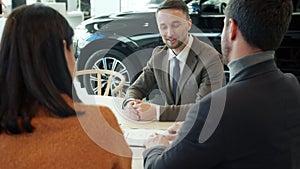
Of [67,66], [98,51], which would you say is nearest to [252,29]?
[67,66]

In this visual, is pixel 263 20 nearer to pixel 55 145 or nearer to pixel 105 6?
pixel 55 145

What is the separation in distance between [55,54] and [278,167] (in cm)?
69

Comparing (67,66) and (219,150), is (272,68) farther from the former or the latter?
(67,66)

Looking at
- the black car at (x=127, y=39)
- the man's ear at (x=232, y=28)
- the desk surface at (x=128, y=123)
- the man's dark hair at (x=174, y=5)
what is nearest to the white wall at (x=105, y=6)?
the black car at (x=127, y=39)

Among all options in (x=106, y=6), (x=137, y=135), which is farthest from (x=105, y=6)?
(x=137, y=135)

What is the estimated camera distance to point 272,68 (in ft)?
3.60

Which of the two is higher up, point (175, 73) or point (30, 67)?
point (30, 67)

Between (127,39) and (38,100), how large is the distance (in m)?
3.39

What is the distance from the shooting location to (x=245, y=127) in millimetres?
1017

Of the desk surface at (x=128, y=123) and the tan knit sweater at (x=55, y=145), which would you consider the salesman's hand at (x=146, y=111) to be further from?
the tan knit sweater at (x=55, y=145)

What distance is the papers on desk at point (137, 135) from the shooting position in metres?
1.53

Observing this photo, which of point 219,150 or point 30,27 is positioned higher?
point 30,27

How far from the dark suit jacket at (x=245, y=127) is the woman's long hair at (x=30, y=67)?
0.34 meters

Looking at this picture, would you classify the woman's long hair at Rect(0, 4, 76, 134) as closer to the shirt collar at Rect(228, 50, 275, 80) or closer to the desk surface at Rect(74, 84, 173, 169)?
the desk surface at Rect(74, 84, 173, 169)
